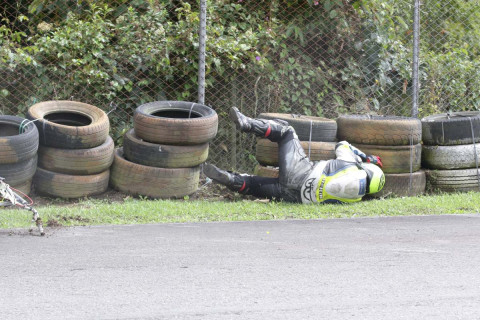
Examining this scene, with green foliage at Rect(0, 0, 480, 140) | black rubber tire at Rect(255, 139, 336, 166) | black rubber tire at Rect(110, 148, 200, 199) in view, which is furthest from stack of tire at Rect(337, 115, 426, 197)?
black rubber tire at Rect(110, 148, 200, 199)

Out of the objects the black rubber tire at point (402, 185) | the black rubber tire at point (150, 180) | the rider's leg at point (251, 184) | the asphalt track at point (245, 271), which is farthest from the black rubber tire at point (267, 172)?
the asphalt track at point (245, 271)

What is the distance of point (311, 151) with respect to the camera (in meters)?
8.13

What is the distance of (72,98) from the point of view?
29.8 feet

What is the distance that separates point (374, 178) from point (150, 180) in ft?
8.25

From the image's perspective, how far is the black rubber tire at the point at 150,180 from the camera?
7.85 meters

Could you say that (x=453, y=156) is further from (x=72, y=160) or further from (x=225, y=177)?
(x=72, y=160)

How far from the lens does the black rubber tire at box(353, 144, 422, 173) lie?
324 inches

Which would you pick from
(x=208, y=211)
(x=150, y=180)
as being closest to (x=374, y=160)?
(x=208, y=211)

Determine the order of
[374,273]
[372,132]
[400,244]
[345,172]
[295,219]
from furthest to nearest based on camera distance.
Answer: [372,132] < [345,172] < [295,219] < [400,244] < [374,273]

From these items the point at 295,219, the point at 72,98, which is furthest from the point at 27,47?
the point at 295,219

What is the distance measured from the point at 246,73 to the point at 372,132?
87.1 inches

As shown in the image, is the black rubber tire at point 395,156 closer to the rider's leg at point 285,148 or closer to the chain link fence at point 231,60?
the rider's leg at point 285,148

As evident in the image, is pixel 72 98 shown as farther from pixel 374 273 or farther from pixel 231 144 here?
pixel 374 273

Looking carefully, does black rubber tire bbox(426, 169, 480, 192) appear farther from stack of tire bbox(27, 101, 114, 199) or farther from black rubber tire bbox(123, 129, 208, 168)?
stack of tire bbox(27, 101, 114, 199)
